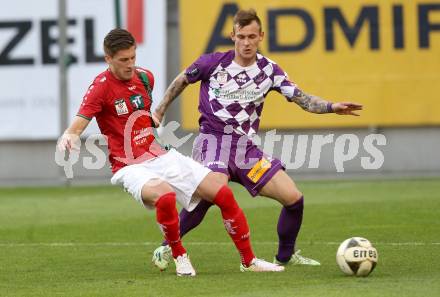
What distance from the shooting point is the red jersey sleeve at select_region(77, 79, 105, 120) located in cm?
930

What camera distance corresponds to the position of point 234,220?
938 cm

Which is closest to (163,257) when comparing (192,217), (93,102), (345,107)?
(192,217)

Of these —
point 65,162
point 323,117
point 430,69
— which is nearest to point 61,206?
point 65,162

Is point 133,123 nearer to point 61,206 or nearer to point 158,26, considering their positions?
point 61,206

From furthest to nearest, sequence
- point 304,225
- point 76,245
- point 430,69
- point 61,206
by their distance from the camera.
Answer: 1. point 430,69
2. point 61,206
3. point 304,225
4. point 76,245

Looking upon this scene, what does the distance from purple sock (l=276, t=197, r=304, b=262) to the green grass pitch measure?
0.33m

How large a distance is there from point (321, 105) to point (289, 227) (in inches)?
42.0

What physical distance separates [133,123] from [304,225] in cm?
431

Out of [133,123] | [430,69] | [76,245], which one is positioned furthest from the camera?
[430,69]

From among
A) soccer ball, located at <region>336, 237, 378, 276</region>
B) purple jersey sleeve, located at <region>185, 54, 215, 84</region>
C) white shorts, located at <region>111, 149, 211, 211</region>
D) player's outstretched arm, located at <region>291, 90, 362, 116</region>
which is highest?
purple jersey sleeve, located at <region>185, 54, 215, 84</region>

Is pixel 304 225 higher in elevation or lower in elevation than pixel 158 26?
lower

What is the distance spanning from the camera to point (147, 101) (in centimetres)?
968

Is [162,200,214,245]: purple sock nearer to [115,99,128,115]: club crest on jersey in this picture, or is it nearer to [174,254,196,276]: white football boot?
[174,254,196,276]: white football boot

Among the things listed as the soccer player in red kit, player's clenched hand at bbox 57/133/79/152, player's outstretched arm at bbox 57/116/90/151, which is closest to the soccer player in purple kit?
the soccer player in red kit
